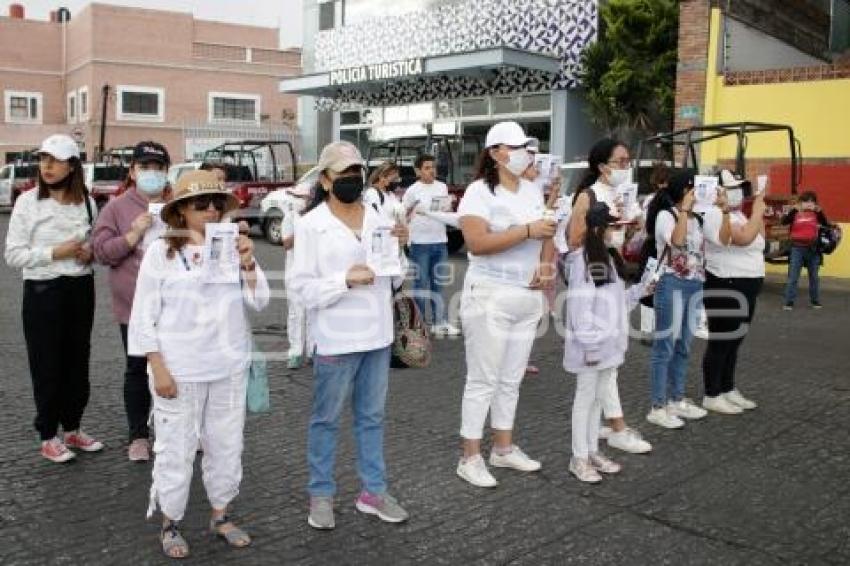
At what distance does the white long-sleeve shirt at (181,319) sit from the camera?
151 inches

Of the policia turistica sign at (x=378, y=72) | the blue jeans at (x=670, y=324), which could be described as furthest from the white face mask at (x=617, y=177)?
the policia turistica sign at (x=378, y=72)

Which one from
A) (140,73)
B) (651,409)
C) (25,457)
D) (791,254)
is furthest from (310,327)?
(140,73)

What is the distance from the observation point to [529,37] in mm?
22188

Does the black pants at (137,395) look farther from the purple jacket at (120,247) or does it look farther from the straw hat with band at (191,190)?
the straw hat with band at (191,190)

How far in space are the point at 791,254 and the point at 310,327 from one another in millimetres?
9534

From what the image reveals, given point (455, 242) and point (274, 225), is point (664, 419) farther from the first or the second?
point (274, 225)

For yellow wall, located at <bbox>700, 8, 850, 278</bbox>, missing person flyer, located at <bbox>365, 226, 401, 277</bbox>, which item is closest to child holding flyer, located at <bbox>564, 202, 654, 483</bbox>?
missing person flyer, located at <bbox>365, 226, 401, 277</bbox>

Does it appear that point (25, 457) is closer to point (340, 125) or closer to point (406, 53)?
point (406, 53)

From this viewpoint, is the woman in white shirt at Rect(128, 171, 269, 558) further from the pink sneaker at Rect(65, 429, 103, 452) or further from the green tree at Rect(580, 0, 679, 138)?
the green tree at Rect(580, 0, 679, 138)

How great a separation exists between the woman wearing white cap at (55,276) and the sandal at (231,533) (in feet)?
4.89

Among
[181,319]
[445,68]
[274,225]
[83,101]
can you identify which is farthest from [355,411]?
[83,101]

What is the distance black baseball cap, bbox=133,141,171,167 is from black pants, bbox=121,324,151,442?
3.27 feet

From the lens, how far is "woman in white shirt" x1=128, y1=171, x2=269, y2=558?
12.6ft

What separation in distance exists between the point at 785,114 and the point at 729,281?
34.2 ft
